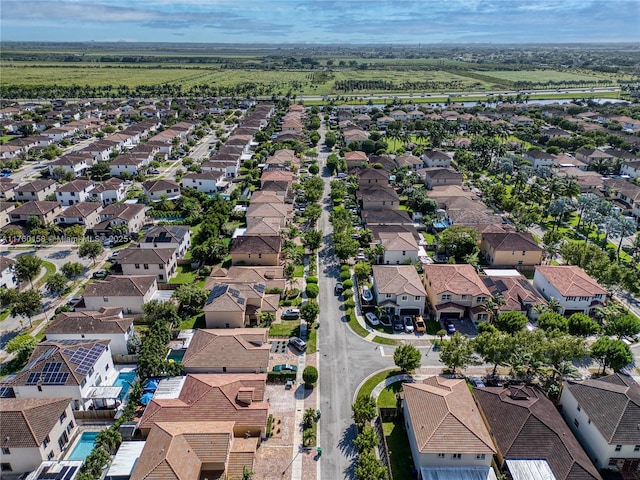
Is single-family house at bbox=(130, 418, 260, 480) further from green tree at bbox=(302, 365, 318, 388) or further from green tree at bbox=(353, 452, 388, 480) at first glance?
green tree at bbox=(302, 365, 318, 388)

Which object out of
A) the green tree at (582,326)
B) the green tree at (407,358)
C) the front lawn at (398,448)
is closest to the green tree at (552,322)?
the green tree at (582,326)

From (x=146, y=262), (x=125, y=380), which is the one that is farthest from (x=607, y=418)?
(x=146, y=262)

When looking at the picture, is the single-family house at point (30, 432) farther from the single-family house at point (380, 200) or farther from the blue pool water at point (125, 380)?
the single-family house at point (380, 200)

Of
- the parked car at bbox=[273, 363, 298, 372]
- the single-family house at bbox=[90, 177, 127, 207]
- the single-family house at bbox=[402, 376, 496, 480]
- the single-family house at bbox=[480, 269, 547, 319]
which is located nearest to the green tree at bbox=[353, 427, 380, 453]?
the single-family house at bbox=[402, 376, 496, 480]

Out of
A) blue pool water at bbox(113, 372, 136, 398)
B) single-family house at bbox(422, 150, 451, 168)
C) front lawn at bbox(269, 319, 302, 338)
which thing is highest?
single-family house at bbox(422, 150, 451, 168)

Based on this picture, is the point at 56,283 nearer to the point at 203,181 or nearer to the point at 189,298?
the point at 189,298
